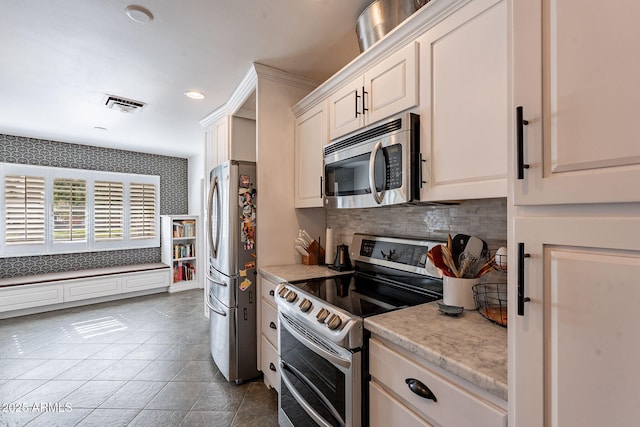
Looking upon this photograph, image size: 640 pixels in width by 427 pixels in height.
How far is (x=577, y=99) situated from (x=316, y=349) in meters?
1.31

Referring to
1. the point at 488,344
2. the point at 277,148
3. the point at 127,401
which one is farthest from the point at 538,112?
the point at 127,401

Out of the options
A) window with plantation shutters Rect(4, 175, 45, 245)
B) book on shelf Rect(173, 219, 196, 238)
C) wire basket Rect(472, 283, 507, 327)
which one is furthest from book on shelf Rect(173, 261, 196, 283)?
wire basket Rect(472, 283, 507, 327)

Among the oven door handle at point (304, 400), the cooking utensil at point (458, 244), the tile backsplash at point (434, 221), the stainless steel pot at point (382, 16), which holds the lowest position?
the oven door handle at point (304, 400)

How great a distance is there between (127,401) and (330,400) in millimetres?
1722

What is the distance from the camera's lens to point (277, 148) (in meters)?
2.45

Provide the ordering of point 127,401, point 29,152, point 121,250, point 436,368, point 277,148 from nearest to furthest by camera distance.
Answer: point 436,368
point 127,401
point 277,148
point 29,152
point 121,250

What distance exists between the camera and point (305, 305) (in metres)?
1.50

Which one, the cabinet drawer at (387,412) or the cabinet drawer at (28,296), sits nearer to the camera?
the cabinet drawer at (387,412)

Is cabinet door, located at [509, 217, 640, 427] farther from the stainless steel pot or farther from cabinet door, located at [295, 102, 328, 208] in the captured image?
cabinet door, located at [295, 102, 328, 208]

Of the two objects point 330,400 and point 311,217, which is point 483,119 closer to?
point 330,400

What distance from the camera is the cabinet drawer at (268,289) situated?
212cm

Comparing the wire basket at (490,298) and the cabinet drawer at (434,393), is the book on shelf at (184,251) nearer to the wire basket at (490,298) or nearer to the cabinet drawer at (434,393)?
the cabinet drawer at (434,393)

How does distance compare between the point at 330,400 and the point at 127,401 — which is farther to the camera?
the point at 127,401

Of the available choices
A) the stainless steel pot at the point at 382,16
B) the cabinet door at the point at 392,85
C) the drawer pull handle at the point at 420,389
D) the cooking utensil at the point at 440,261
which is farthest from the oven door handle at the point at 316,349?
the stainless steel pot at the point at 382,16
